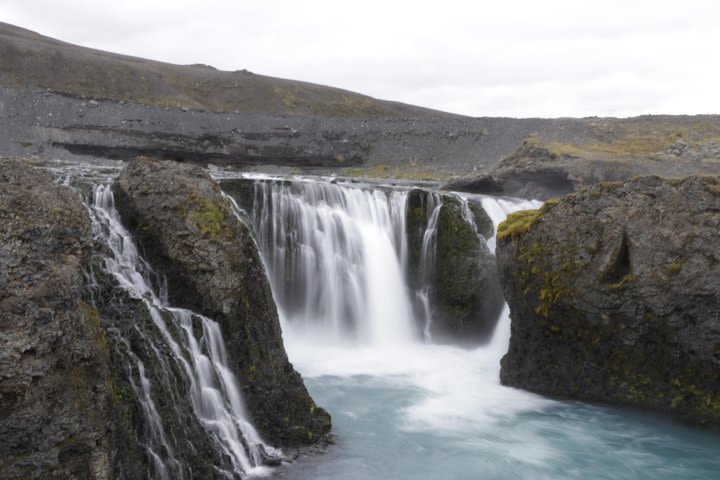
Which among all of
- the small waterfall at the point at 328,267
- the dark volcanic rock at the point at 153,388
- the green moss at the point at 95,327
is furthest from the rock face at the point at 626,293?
the green moss at the point at 95,327

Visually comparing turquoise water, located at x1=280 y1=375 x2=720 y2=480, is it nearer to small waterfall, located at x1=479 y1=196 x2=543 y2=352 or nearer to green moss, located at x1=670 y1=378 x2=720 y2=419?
green moss, located at x1=670 y1=378 x2=720 y2=419

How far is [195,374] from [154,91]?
68438mm

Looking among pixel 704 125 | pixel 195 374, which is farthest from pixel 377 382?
pixel 704 125

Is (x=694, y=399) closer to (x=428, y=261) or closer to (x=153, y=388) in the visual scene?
(x=428, y=261)

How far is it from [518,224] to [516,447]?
4411mm

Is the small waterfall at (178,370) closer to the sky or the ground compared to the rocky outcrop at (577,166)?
closer to the ground

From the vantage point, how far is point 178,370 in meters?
8.01

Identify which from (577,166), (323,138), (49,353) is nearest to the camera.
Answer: (49,353)

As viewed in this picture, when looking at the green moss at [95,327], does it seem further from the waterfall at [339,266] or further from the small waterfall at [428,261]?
the small waterfall at [428,261]

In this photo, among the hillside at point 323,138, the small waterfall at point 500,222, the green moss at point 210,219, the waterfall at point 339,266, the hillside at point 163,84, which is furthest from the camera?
the hillside at point 163,84

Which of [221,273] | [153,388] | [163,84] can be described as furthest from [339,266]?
[163,84]

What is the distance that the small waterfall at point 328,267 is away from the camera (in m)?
17.5

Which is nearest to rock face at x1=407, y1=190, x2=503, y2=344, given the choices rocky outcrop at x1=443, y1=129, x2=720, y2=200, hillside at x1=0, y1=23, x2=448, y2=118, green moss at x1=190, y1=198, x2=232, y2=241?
green moss at x1=190, y1=198, x2=232, y2=241

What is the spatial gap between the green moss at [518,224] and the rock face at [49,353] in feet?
28.0
